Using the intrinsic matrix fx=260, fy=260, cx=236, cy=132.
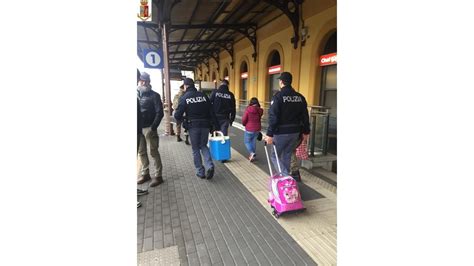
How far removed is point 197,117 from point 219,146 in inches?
39.8

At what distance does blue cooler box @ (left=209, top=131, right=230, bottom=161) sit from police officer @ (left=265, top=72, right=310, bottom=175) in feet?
5.73

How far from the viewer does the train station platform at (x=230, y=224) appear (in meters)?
2.69

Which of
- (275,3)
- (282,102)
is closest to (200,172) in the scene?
(282,102)

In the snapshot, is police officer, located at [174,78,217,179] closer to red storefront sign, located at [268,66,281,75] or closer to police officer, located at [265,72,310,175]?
police officer, located at [265,72,310,175]

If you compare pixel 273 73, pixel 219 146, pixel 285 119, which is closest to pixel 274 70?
pixel 273 73

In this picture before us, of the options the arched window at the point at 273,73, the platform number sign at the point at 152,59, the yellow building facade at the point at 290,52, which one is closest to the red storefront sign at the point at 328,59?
the yellow building facade at the point at 290,52

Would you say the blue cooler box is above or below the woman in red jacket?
below

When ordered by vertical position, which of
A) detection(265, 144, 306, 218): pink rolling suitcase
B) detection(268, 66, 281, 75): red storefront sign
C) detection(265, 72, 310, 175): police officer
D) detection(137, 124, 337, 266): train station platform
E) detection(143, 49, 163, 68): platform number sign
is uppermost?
A: detection(268, 66, 281, 75): red storefront sign

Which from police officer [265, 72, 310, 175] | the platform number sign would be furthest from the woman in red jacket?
the platform number sign

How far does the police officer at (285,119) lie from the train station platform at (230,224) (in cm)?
74

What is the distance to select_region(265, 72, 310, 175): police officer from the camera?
3816 millimetres

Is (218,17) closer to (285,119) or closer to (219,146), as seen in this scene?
(219,146)

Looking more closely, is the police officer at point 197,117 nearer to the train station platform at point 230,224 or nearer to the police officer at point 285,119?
the train station platform at point 230,224

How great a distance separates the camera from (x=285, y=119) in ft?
12.7
